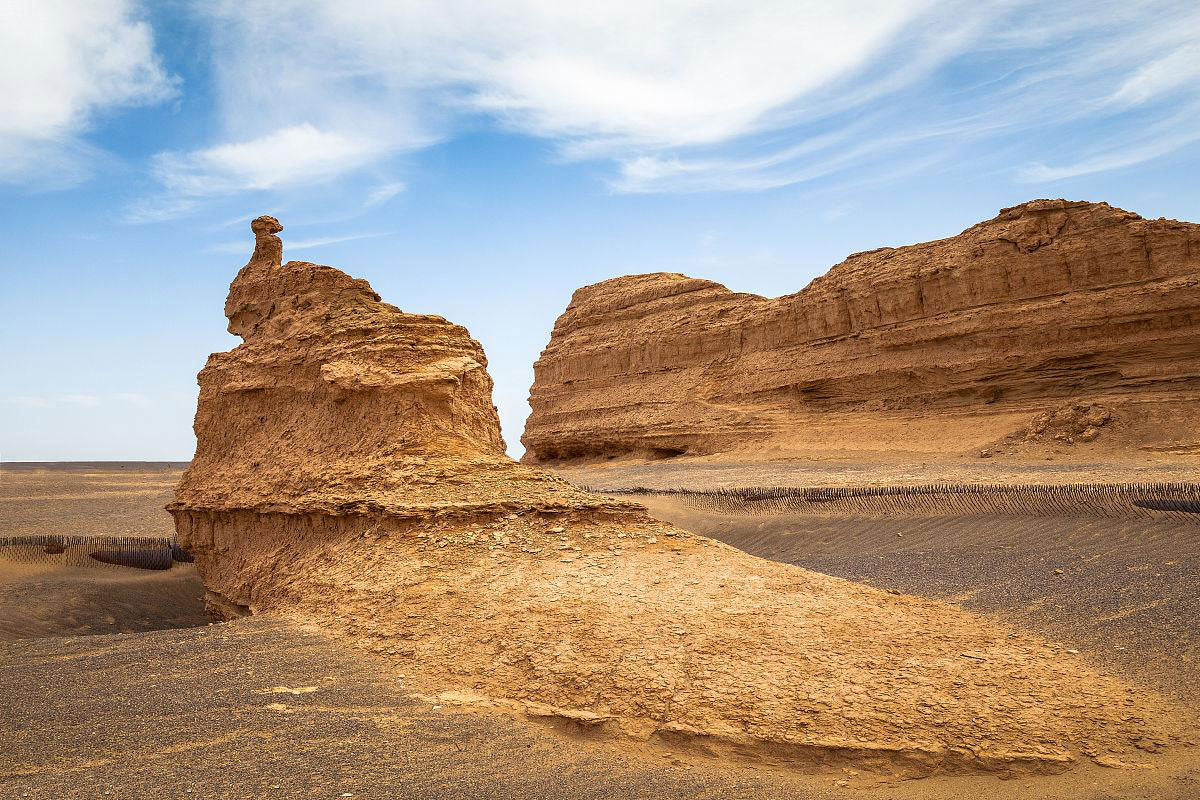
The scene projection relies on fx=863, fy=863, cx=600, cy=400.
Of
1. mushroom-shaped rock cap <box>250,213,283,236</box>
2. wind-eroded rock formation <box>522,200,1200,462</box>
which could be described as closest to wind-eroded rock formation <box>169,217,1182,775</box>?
mushroom-shaped rock cap <box>250,213,283,236</box>

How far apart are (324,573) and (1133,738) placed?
261 inches

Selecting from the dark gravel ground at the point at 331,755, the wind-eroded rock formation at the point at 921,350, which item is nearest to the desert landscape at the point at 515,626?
the dark gravel ground at the point at 331,755

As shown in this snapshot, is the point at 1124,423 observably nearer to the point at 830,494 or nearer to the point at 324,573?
the point at 830,494

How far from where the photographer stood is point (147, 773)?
4637 millimetres

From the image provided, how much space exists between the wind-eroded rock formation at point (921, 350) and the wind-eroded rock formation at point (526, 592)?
18.7m

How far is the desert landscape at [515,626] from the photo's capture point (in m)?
5.03

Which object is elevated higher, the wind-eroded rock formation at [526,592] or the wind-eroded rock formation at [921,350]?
the wind-eroded rock formation at [921,350]

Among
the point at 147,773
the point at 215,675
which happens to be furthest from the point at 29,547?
the point at 147,773

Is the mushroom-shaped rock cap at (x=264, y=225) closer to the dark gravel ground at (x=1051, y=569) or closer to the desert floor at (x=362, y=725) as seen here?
the desert floor at (x=362, y=725)

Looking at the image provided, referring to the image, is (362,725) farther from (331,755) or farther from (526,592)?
(526,592)

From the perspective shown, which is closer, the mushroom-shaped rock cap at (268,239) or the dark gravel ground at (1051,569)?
the dark gravel ground at (1051,569)

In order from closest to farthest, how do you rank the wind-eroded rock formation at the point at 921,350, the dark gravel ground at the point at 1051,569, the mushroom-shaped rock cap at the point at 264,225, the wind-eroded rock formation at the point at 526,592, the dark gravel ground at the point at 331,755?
the dark gravel ground at the point at 331,755 → the wind-eroded rock formation at the point at 526,592 → the dark gravel ground at the point at 1051,569 → the mushroom-shaped rock cap at the point at 264,225 → the wind-eroded rock formation at the point at 921,350

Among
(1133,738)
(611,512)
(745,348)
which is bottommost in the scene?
(1133,738)

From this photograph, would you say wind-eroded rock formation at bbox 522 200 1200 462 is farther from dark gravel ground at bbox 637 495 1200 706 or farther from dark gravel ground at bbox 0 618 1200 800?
dark gravel ground at bbox 0 618 1200 800
